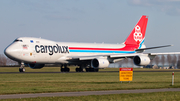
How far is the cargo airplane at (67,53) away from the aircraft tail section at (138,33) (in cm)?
127

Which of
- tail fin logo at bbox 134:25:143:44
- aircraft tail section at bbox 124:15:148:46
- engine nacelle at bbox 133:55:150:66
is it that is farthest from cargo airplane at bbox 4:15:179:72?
tail fin logo at bbox 134:25:143:44

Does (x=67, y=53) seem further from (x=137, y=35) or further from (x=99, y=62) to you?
(x=137, y=35)

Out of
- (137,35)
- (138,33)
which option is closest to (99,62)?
(137,35)

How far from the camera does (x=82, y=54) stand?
53.5 meters

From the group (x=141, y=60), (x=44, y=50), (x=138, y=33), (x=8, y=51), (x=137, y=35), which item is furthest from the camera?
(x=138, y=33)

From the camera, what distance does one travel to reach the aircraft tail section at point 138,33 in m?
62.0

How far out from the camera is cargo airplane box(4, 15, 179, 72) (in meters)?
45.7

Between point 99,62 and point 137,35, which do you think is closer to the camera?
point 99,62

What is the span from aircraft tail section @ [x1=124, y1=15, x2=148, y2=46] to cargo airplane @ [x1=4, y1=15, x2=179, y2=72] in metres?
1.27

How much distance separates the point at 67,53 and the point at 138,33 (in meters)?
18.9

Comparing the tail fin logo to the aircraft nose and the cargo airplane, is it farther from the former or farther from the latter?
the aircraft nose

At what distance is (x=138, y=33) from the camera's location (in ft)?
206

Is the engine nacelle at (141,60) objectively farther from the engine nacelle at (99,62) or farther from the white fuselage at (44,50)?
the white fuselage at (44,50)

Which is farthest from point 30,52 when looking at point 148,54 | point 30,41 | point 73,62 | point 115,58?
point 148,54
